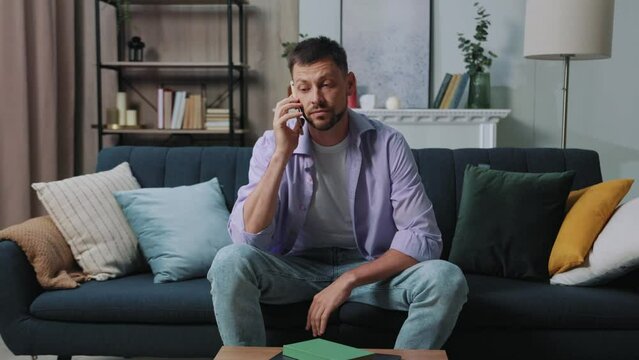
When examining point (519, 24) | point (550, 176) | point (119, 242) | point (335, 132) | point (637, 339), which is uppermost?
point (519, 24)

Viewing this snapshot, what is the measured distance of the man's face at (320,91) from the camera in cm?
212

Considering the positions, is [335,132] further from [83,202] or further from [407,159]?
[83,202]

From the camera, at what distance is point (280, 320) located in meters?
2.13

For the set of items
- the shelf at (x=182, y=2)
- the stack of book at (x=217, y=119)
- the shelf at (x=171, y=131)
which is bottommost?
the shelf at (x=171, y=131)

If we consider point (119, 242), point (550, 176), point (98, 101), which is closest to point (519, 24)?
point (550, 176)

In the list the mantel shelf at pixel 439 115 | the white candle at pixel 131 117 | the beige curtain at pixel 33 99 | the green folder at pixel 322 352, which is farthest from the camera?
the white candle at pixel 131 117

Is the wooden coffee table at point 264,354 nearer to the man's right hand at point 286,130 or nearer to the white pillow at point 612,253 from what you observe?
the man's right hand at point 286,130

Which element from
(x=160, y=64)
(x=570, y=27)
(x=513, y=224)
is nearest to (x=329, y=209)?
(x=513, y=224)

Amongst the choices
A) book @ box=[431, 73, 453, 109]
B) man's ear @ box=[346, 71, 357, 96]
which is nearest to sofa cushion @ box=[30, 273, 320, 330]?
man's ear @ box=[346, 71, 357, 96]

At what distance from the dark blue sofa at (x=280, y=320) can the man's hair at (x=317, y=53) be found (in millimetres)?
705

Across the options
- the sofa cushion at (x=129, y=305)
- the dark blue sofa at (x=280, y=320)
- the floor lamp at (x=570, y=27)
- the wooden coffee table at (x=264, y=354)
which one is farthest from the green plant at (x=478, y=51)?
the wooden coffee table at (x=264, y=354)

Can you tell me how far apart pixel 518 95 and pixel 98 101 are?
2568 mm

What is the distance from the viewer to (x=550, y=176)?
248 cm

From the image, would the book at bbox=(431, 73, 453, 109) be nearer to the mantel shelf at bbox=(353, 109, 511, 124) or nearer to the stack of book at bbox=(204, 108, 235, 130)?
the mantel shelf at bbox=(353, 109, 511, 124)
